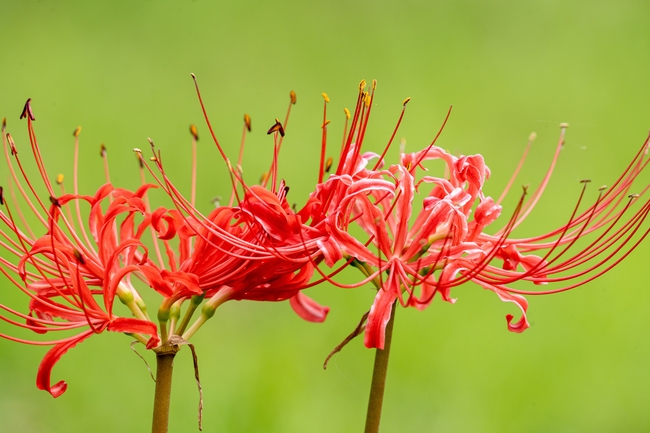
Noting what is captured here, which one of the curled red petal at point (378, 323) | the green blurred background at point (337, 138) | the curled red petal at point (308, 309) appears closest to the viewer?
the curled red petal at point (378, 323)

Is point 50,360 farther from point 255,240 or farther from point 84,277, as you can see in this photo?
point 255,240

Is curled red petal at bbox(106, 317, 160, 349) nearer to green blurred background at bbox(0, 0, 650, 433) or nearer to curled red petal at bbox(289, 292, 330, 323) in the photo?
curled red petal at bbox(289, 292, 330, 323)

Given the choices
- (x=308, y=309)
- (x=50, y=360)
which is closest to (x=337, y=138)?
(x=308, y=309)

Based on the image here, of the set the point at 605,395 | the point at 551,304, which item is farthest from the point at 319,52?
the point at 605,395

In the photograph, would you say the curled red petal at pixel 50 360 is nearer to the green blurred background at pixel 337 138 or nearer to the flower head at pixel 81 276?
the flower head at pixel 81 276

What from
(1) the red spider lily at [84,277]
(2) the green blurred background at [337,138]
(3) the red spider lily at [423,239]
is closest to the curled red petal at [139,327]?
(1) the red spider lily at [84,277]

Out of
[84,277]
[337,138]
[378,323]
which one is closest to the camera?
[378,323]
